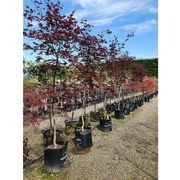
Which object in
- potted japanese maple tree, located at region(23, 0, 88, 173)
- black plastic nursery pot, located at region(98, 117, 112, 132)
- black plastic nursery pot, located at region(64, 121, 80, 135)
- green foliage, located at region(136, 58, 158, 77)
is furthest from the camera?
green foliage, located at region(136, 58, 158, 77)

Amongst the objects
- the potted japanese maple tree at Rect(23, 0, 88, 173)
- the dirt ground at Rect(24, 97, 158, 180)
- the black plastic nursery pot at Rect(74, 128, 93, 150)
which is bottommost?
the dirt ground at Rect(24, 97, 158, 180)

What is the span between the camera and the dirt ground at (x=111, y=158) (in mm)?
2580

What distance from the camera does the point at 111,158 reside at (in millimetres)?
Result: 3020

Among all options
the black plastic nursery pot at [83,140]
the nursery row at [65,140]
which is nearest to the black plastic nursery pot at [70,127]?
the nursery row at [65,140]

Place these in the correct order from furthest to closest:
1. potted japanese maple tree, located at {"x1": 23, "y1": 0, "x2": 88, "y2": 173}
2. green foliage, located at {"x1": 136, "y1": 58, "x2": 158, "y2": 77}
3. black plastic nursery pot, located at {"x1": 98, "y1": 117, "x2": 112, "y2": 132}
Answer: green foliage, located at {"x1": 136, "y1": 58, "x2": 158, "y2": 77}
black plastic nursery pot, located at {"x1": 98, "y1": 117, "x2": 112, "y2": 132}
potted japanese maple tree, located at {"x1": 23, "y1": 0, "x2": 88, "y2": 173}

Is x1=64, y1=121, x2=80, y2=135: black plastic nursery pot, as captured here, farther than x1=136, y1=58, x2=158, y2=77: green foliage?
No

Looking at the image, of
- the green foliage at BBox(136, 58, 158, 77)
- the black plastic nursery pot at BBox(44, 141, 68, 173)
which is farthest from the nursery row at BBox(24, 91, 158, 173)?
the green foliage at BBox(136, 58, 158, 77)

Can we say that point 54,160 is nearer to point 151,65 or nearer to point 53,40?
point 53,40

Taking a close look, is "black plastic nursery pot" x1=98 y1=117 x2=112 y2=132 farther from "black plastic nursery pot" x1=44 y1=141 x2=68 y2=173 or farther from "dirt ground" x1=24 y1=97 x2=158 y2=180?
"black plastic nursery pot" x1=44 y1=141 x2=68 y2=173

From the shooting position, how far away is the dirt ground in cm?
258

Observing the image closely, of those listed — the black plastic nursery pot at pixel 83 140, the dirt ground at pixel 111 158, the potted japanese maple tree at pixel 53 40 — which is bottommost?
the dirt ground at pixel 111 158

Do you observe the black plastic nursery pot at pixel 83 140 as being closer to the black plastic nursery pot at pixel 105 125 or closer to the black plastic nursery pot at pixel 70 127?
the black plastic nursery pot at pixel 70 127
